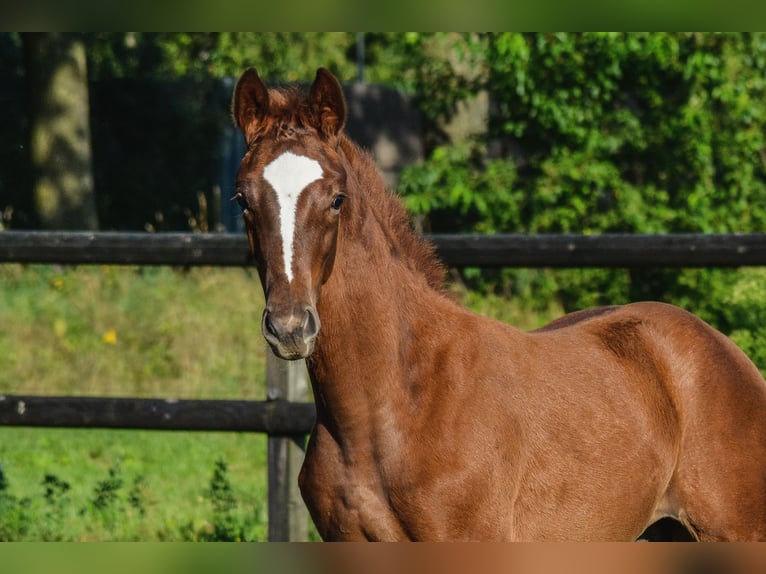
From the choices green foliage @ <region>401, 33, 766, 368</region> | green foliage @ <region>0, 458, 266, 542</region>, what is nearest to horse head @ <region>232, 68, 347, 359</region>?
green foliage @ <region>0, 458, 266, 542</region>

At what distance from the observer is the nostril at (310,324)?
2662 mm

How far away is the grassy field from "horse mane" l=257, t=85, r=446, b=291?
2172 mm

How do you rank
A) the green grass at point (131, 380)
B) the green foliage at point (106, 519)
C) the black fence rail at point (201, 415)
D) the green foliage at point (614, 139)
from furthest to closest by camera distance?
the green foliage at point (614, 139), the green grass at point (131, 380), the green foliage at point (106, 519), the black fence rail at point (201, 415)

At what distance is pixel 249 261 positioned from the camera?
468cm

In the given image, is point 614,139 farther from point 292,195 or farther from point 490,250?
point 292,195

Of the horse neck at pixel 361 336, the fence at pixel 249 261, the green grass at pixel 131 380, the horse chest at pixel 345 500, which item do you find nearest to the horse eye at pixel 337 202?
the horse neck at pixel 361 336

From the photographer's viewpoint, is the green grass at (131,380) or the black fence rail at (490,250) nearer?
the black fence rail at (490,250)

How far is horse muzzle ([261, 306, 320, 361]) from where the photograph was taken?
2635mm

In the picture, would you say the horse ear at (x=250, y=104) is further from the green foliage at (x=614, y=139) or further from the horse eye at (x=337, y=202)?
the green foliage at (x=614, y=139)

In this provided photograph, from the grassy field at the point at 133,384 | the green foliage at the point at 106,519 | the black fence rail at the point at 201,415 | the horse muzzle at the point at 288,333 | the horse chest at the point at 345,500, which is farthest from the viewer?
the grassy field at the point at 133,384

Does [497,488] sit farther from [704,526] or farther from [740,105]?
[740,105]

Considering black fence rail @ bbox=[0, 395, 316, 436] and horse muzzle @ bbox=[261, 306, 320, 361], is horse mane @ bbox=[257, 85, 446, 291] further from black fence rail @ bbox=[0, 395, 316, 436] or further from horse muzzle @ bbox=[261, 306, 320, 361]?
black fence rail @ bbox=[0, 395, 316, 436]

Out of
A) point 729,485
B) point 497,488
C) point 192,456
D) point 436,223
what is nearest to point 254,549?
point 497,488

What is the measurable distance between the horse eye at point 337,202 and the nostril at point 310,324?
32 cm
